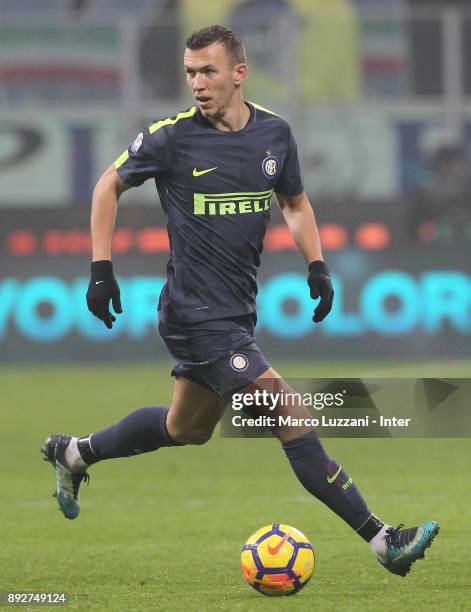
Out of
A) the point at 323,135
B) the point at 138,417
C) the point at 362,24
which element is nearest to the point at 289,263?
the point at 323,135

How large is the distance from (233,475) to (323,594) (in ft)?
13.6

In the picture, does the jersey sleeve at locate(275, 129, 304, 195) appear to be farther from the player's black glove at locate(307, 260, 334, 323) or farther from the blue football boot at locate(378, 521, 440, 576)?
the blue football boot at locate(378, 521, 440, 576)

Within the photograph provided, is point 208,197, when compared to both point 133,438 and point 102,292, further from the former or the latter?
point 133,438

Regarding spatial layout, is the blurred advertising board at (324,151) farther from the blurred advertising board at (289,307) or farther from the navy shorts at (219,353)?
the navy shorts at (219,353)

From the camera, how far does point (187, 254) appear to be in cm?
603

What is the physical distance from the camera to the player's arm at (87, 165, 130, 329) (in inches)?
229

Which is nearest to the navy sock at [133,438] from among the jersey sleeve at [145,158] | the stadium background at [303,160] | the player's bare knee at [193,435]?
the player's bare knee at [193,435]

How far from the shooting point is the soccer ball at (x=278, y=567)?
223 inches

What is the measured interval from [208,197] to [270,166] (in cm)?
29

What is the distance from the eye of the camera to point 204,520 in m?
7.92

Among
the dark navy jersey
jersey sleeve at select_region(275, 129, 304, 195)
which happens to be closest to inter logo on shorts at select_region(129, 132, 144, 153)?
the dark navy jersey

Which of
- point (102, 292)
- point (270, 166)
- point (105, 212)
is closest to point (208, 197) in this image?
point (270, 166)

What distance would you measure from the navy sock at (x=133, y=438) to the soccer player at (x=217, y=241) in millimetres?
208

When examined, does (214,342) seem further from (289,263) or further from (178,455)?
(289,263)
